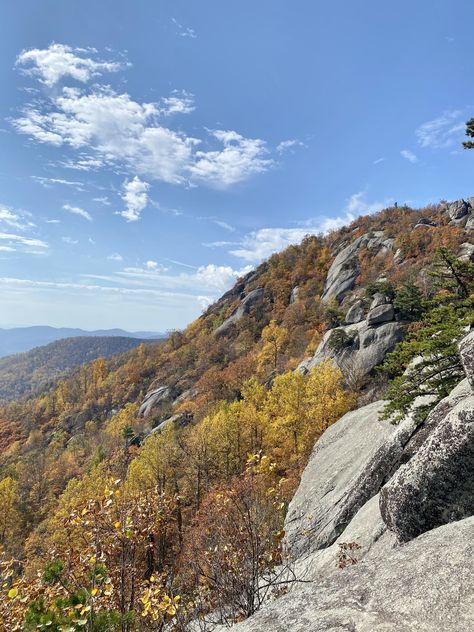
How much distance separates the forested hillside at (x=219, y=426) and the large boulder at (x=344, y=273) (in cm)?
60

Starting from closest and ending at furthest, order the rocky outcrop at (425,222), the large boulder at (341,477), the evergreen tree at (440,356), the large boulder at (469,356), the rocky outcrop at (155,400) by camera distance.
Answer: the large boulder at (469,356)
the evergreen tree at (440,356)
the large boulder at (341,477)
the rocky outcrop at (155,400)
the rocky outcrop at (425,222)

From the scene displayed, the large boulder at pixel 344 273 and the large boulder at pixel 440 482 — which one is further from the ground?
the large boulder at pixel 344 273

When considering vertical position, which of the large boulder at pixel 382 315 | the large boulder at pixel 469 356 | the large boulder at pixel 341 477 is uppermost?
the large boulder at pixel 382 315

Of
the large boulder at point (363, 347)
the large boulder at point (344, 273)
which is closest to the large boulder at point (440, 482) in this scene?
the large boulder at point (363, 347)

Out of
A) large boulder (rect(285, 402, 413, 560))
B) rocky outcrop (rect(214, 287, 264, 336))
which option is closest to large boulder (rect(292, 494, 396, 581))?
large boulder (rect(285, 402, 413, 560))

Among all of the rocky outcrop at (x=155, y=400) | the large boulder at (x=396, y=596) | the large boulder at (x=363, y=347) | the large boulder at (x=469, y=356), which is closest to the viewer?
the large boulder at (x=396, y=596)

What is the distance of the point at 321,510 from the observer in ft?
53.0

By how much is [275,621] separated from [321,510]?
12.5 m

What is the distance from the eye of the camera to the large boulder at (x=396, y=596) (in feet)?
13.7

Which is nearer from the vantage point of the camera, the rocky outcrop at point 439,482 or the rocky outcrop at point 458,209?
the rocky outcrop at point 439,482

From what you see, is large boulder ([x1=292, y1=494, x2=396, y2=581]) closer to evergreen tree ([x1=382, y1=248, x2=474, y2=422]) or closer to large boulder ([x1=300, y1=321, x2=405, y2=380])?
evergreen tree ([x1=382, y1=248, x2=474, y2=422])

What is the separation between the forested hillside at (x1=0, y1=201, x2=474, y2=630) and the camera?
26.0ft

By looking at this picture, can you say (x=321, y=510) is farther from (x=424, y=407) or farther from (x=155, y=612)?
(x=155, y=612)

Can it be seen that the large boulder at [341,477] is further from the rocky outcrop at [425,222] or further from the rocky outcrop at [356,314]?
the rocky outcrop at [425,222]
